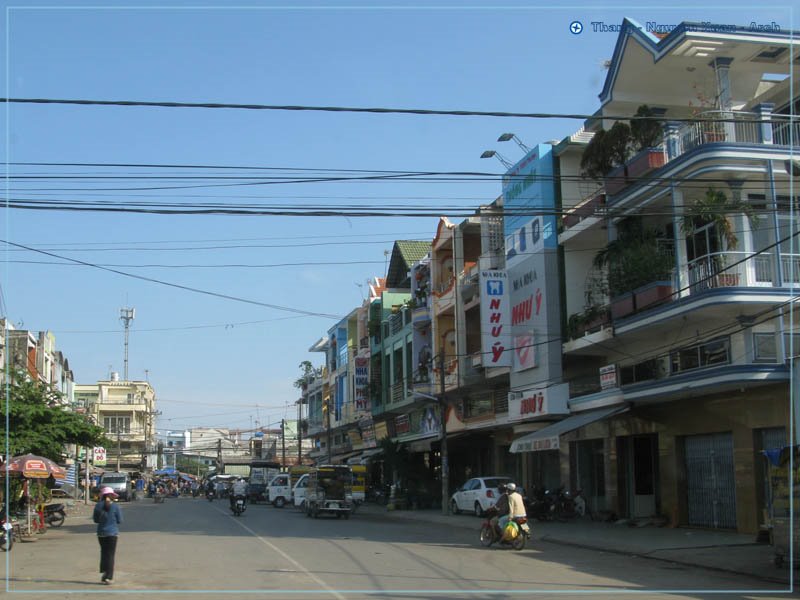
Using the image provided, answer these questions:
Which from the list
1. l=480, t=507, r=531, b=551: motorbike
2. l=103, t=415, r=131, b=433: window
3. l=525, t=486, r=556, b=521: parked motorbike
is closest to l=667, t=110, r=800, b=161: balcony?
l=480, t=507, r=531, b=551: motorbike

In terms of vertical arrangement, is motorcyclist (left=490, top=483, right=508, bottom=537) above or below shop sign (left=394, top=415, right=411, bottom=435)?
below

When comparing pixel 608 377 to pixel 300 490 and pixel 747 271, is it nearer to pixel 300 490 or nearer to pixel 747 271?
pixel 747 271

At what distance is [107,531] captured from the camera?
49.0 ft

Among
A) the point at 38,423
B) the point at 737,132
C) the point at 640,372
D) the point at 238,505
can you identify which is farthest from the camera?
the point at 238,505

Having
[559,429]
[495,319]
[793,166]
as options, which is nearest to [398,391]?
[495,319]

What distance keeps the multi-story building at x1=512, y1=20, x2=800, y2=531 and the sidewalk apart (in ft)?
4.98

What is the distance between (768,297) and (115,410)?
93.3 m

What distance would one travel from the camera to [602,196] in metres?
29.6

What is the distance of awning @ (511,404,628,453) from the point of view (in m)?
28.3

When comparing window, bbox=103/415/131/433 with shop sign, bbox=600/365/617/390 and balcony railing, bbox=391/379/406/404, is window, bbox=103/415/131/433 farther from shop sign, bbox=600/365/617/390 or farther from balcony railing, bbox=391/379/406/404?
shop sign, bbox=600/365/617/390

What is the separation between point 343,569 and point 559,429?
47.2 ft

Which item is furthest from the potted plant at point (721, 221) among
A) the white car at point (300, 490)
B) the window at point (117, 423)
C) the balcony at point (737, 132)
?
the window at point (117, 423)

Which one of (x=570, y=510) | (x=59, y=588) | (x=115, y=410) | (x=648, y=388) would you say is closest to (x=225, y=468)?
(x=115, y=410)

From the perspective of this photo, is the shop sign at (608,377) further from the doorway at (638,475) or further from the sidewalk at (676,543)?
the sidewalk at (676,543)
